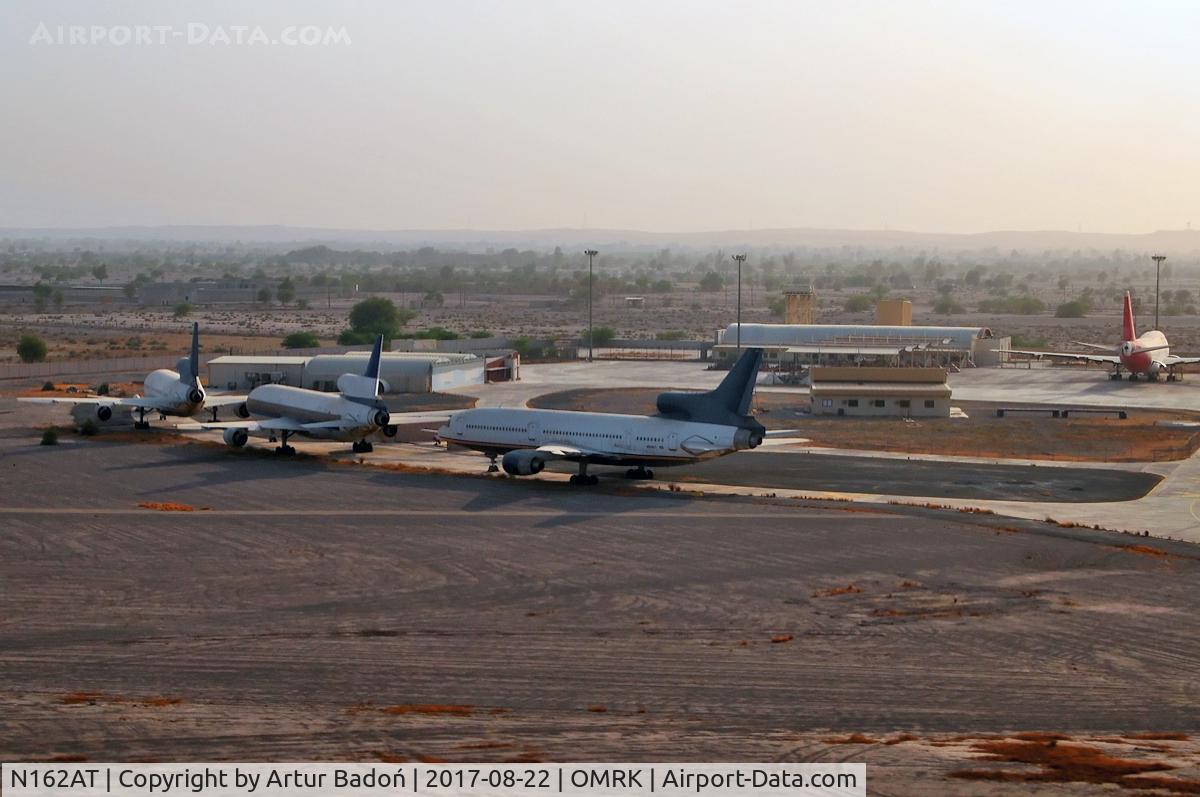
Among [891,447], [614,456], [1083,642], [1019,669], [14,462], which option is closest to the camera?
[1019,669]

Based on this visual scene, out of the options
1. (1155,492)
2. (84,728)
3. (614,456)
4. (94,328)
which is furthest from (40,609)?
(94,328)

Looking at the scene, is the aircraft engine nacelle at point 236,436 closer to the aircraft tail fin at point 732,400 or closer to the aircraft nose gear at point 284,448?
the aircraft nose gear at point 284,448

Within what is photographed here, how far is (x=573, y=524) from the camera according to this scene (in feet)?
168

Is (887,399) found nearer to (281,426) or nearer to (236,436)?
(281,426)

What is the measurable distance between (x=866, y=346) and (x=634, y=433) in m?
70.3

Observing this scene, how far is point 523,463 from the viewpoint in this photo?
59781 mm

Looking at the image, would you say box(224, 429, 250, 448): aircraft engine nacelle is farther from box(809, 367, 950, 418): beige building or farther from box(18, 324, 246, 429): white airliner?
box(809, 367, 950, 418): beige building

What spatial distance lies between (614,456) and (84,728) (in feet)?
113

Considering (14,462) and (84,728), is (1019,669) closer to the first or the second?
(84,728)

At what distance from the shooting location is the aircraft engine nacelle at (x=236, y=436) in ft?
226
